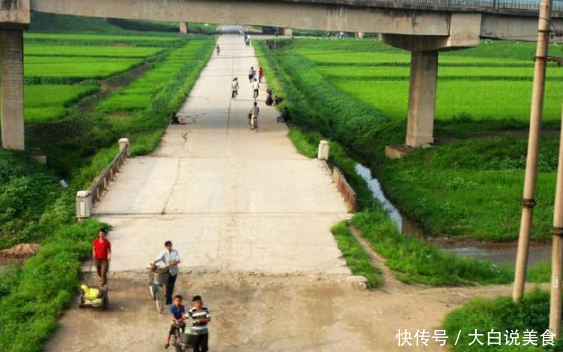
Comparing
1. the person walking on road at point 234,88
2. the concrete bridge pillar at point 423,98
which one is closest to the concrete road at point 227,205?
the concrete bridge pillar at point 423,98

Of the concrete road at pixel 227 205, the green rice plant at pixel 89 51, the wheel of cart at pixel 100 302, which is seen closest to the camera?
the wheel of cart at pixel 100 302

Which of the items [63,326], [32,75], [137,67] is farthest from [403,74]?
[63,326]

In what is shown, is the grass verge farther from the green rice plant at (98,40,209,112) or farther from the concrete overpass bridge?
the green rice plant at (98,40,209,112)

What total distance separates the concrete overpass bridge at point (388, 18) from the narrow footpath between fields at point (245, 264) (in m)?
5.21

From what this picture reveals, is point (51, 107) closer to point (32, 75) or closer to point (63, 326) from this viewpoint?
point (32, 75)

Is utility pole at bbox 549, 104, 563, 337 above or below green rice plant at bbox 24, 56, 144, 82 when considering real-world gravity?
below

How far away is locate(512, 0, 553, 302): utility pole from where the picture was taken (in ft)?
41.0

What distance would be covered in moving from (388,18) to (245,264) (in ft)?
56.0

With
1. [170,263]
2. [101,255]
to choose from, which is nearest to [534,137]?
[170,263]

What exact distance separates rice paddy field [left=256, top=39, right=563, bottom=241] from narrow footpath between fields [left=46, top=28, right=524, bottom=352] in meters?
4.00

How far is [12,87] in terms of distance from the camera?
92.3 feet

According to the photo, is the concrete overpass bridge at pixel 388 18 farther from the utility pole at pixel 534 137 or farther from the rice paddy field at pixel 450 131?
the utility pole at pixel 534 137

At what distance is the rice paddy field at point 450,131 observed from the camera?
2433 cm


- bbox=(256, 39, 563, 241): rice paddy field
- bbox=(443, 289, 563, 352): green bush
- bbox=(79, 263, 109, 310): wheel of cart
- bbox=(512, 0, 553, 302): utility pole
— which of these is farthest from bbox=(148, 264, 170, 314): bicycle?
bbox=(256, 39, 563, 241): rice paddy field
